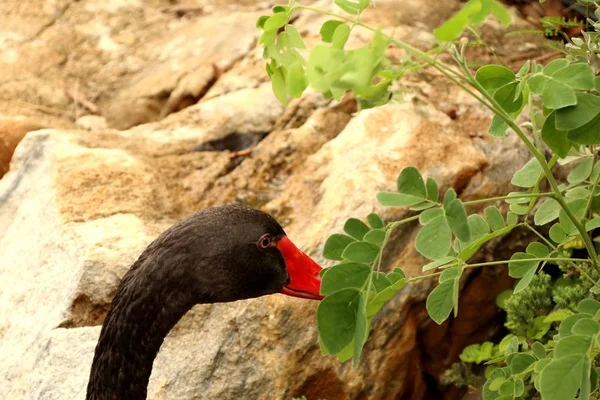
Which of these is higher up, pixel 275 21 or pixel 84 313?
pixel 275 21

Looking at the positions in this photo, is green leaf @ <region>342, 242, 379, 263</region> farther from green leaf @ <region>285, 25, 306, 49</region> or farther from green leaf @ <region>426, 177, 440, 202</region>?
green leaf @ <region>285, 25, 306, 49</region>

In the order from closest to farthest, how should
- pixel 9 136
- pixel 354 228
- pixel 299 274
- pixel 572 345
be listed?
pixel 572 345 → pixel 354 228 → pixel 299 274 → pixel 9 136

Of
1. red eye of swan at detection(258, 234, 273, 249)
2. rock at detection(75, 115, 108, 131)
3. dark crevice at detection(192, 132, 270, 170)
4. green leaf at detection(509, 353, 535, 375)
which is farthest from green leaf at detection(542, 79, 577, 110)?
rock at detection(75, 115, 108, 131)

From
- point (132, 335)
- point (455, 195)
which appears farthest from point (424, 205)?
point (132, 335)

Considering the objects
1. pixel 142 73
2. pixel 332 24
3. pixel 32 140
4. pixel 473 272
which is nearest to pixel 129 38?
pixel 142 73

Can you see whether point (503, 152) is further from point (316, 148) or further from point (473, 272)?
point (316, 148)

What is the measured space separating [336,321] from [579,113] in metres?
0.76

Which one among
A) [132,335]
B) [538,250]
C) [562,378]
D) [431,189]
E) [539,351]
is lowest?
[132,335]

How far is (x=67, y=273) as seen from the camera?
3494 mm

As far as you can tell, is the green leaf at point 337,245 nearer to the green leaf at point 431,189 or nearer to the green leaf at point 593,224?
the green leaf at point 431,189

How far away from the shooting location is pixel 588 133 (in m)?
2.01

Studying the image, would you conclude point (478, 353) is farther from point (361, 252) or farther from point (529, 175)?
point (361, 252)

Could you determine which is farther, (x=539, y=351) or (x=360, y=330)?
(x=539, y=351)

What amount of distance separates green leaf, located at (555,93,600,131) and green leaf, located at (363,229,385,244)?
1.63 ft
